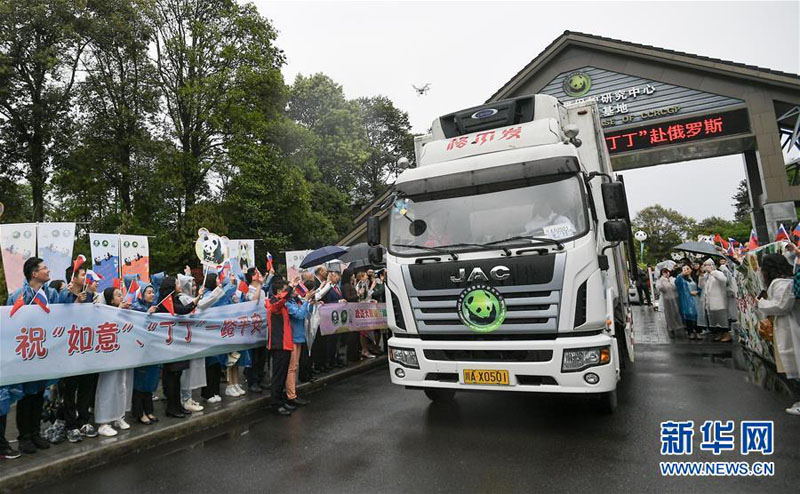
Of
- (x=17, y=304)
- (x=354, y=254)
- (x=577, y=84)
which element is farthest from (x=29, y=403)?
(x=577, y=84)

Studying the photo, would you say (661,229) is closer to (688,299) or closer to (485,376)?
(688,299)

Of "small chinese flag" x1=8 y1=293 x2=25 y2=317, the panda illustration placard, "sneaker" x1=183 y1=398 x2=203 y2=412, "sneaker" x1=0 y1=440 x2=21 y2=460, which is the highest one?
the panda illustration placard

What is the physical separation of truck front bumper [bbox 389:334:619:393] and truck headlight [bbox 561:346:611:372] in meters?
0.03

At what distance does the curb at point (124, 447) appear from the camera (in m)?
4.30

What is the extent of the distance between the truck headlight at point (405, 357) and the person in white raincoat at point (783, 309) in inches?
172

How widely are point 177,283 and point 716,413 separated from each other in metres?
7.17

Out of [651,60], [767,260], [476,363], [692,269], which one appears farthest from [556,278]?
[651,60]

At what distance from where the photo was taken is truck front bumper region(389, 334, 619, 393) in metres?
4.53

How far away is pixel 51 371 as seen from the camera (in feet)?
16.3

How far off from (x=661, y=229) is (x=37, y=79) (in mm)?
70254

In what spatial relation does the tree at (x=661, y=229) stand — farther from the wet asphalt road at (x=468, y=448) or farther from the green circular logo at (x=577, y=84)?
the wet asphalt road at (x=468, y=448)

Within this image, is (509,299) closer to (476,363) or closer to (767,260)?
(476,363)

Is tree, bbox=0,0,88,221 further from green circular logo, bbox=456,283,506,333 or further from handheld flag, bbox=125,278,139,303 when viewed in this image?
green circular logo, bbox=456,283,506,333

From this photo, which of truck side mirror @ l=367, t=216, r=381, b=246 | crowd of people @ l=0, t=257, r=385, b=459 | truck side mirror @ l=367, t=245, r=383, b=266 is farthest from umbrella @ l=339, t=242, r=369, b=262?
truck side mirror @ l=367, t=216, r=381, b=246
